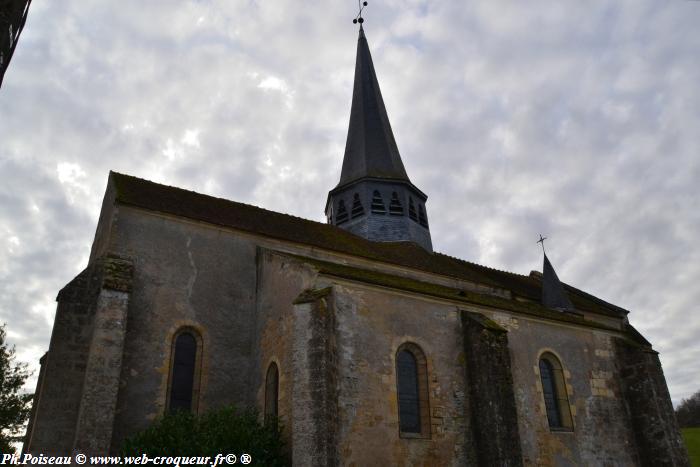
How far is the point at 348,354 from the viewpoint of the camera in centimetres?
1181

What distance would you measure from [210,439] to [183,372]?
3479mm

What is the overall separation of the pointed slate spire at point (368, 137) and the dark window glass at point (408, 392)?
11439 millimetres

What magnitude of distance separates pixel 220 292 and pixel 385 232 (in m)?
8.98

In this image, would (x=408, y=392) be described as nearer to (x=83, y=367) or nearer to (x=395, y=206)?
(x=83, y=367)

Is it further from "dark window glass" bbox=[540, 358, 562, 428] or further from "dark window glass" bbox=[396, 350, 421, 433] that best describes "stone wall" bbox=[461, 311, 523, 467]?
"dark window glass" bbox=[540, 358, 562, 428]

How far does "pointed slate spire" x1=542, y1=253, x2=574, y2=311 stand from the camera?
20.2m

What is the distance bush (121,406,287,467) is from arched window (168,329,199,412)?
6.49 feet

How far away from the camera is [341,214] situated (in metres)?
23.4

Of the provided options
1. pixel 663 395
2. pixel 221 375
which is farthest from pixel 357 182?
pixel 663 395

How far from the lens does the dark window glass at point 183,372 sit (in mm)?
13023

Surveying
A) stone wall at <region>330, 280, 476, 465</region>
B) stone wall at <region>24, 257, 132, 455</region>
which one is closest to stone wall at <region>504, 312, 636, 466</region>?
stone wall at <region>330, 280, 476, 465</region>

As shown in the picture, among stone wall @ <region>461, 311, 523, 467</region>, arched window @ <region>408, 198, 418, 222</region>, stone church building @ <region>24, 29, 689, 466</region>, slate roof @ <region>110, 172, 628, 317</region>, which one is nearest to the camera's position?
stone church building @ <region>24, 29, 689, 466</region>

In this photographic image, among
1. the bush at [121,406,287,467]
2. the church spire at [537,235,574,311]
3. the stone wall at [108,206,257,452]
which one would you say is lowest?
the bush at [121,406,287,467]

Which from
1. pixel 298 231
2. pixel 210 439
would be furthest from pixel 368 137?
pixel 210 439
